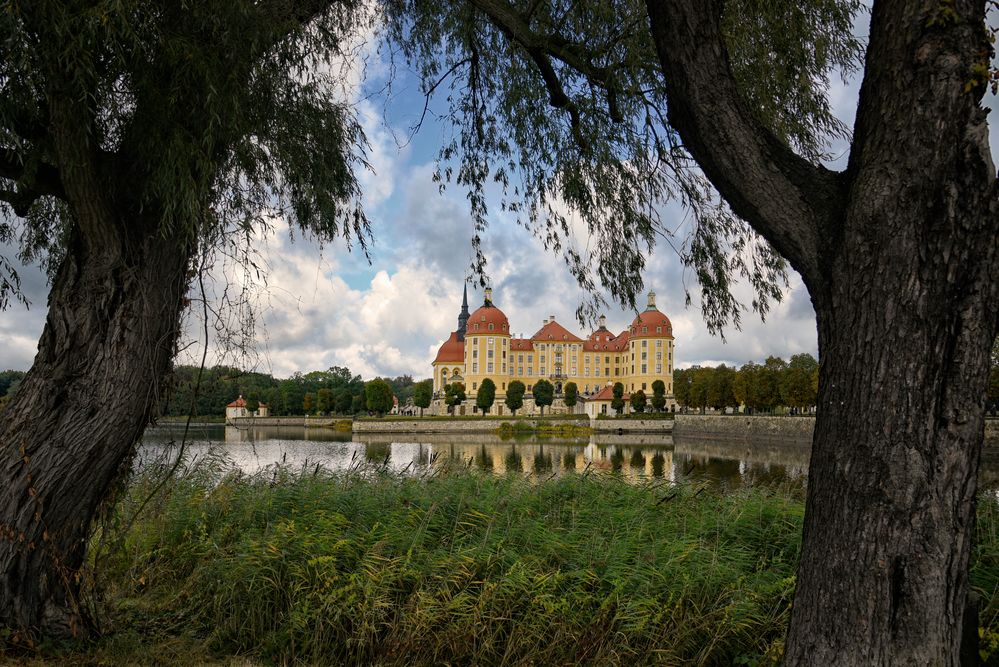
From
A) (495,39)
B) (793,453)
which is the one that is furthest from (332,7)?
(793,453)

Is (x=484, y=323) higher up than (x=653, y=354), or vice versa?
(x=484, y=323)

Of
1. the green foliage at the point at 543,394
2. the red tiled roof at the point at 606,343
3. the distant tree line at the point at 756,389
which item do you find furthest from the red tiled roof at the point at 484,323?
the distant tree line at the point at 756,389

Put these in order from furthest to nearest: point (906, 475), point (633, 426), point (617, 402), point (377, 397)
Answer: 1. point (377, 397)
2. point (617, 402)
3. point (633, 426)
4. point (906, 475)

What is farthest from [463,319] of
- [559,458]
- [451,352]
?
[559,458]

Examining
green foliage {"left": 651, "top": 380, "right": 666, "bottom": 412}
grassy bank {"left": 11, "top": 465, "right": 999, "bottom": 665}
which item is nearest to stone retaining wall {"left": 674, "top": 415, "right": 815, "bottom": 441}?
green foliage {"left": 651, "top": 380, "right": 666, "bottom": 412}

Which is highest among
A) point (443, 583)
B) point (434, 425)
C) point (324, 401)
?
point (324, 401)

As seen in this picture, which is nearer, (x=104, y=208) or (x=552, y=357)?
(x=104, y=208)

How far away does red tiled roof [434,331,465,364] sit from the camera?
73125mm

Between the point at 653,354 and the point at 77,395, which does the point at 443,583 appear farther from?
the point at 653,354

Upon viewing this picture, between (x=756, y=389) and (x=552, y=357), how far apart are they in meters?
31.9

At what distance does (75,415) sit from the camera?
3105mm

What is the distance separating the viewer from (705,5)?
2434mm

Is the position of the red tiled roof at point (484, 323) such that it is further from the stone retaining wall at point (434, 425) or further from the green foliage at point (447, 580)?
the green foliage at point (447, 580)

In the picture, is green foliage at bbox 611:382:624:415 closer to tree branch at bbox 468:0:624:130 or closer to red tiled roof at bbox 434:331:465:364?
red tiled roof at bbox 434:331:465:364
